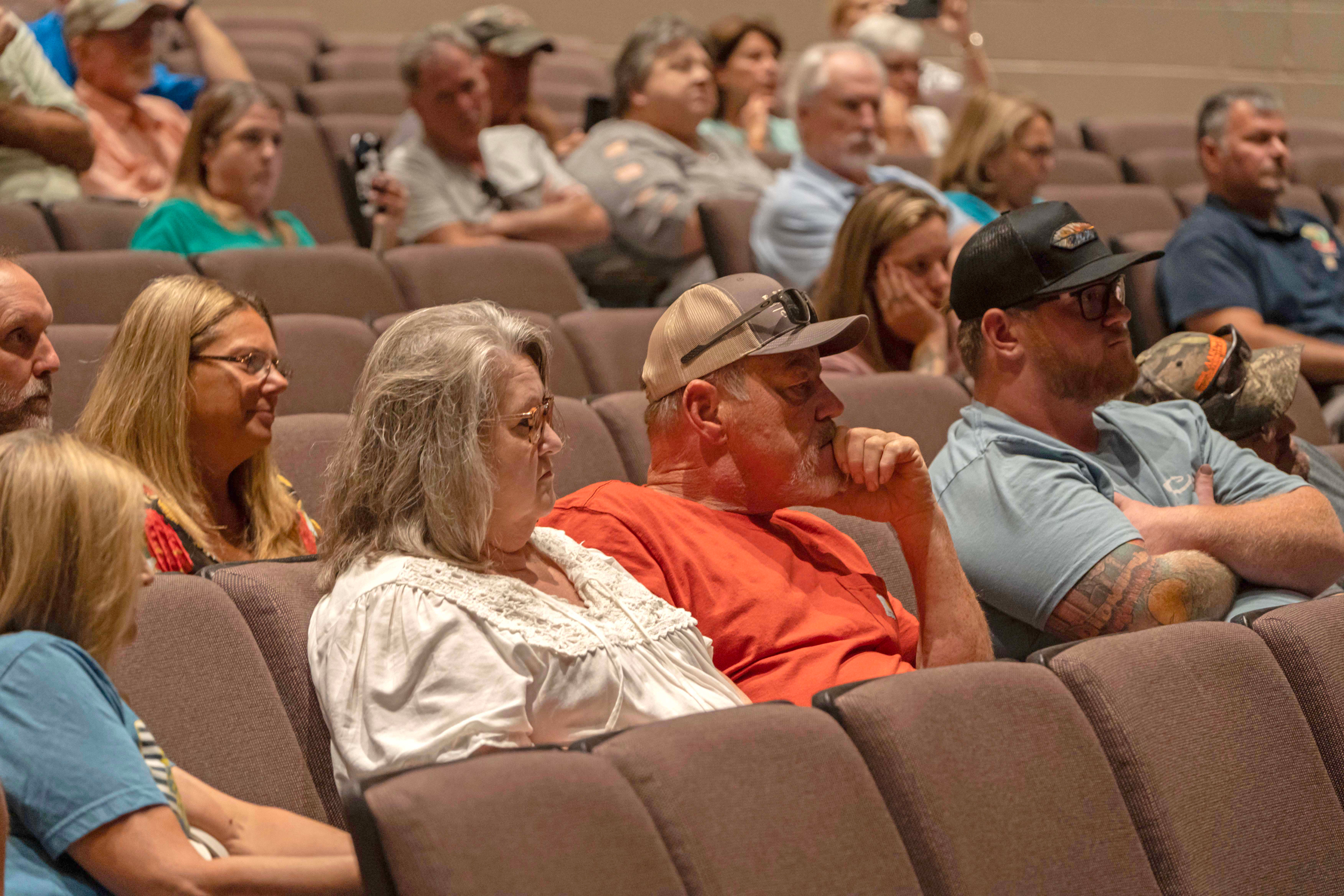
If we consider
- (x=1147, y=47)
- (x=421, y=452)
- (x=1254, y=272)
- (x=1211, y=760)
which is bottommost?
(x=1147, y=47)

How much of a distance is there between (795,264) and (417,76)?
3.41 feet

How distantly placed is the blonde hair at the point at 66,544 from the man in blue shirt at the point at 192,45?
7.87ft

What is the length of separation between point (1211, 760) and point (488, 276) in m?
1.84

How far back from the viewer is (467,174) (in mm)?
3213

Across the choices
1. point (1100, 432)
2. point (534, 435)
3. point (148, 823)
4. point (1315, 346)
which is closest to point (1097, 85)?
point (1315, 346)

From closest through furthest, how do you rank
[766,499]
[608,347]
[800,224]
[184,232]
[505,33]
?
1. [766,499]
2. [608,347]
3. [184,232]
4. [800,224]
5. [505,33]

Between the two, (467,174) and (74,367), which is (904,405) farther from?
(467,174)

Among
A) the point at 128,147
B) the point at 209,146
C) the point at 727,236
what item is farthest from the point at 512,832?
the point at 128,147

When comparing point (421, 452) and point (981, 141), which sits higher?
point (421, 452)

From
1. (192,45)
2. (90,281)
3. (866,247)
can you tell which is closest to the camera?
(90,281)

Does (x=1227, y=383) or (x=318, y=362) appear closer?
(x=1227, y=383)

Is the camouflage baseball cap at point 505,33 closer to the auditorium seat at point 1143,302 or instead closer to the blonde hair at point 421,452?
the auditorium seat at point 1143,302

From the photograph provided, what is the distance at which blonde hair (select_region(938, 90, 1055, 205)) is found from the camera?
3.17m

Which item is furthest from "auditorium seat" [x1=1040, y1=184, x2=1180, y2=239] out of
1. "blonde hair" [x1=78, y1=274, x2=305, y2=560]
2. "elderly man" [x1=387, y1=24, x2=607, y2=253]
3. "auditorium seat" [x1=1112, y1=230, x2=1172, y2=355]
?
"blonde hair" [x1=78, y1=274, x2=305, y2=560]
